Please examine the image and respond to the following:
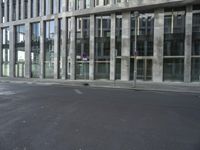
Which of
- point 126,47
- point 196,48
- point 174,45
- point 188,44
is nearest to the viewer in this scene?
point 188,44

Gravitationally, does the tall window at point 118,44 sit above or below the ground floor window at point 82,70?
above

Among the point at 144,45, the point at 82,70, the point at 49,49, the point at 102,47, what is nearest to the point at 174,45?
the point at 144,45

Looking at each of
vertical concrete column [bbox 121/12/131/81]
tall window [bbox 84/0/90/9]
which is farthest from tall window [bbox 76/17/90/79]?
vertical concrete column [bbox 121/12/131/81]

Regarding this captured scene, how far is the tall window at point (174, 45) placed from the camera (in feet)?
83.6

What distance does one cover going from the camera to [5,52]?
38.5 metres

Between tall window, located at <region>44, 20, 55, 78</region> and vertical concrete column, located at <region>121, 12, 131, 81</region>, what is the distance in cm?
1142

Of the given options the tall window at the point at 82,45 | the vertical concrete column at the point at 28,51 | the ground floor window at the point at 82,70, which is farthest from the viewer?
the vertical concrete column at the point at 28,51

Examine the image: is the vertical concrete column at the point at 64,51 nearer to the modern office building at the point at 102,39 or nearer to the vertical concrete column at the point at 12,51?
the modern office building at the point at 102,39

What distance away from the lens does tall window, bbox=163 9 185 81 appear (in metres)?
25.5

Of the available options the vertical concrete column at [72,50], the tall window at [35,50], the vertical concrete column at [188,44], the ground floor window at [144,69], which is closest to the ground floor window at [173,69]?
the vertical concrete column at [188,44]

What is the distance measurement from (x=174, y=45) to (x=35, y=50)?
21176 mm

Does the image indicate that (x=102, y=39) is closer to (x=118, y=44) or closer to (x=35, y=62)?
(x=118, y=44)

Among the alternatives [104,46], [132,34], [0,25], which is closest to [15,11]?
[0,25]

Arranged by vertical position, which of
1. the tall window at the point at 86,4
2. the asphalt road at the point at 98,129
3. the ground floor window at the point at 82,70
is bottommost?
the asphalt road at the point at 98,129
